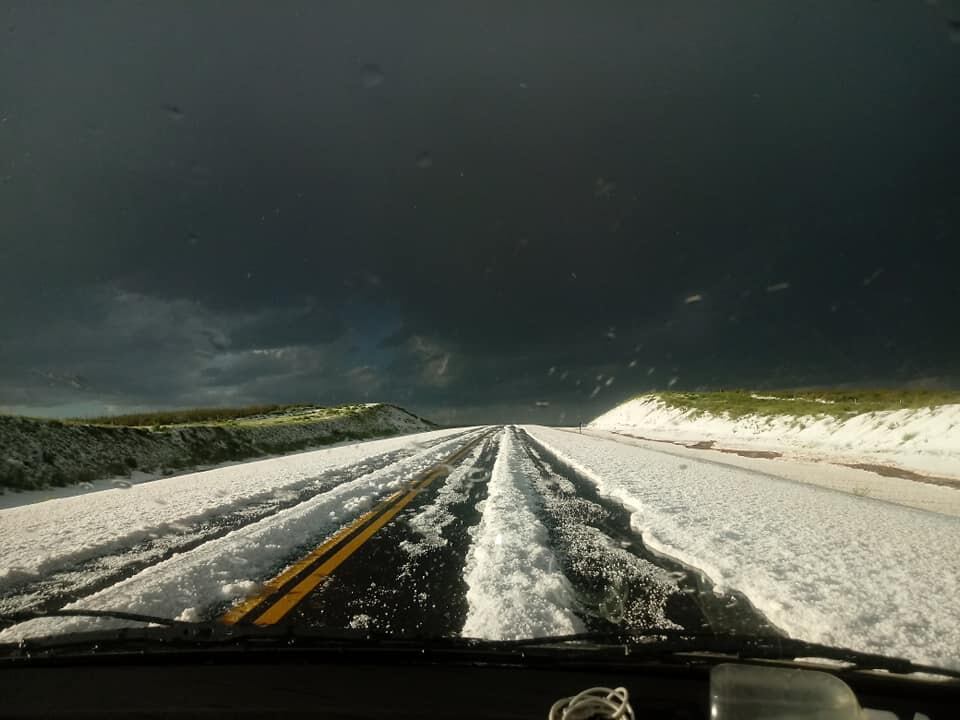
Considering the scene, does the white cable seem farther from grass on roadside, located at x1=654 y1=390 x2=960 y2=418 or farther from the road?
grass on roadside, located at x1=654 y1=390 x2=960 y2=418

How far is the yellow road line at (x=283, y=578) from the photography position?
402cm

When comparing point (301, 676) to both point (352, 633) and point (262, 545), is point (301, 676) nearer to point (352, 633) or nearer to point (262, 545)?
point (352, 633)

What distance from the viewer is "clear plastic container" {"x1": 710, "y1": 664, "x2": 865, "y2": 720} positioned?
65.6 inches

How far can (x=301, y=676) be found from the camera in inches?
98.2

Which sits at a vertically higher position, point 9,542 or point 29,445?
point 29,445

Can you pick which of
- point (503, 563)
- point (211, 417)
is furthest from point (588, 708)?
point (211, 417)

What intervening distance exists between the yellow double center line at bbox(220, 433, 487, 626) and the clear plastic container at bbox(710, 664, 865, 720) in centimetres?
318

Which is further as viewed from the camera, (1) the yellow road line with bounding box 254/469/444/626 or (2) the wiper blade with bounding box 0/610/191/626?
(1) the yellow road line with bounding box 254/469/444/626

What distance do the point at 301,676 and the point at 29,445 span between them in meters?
17.4

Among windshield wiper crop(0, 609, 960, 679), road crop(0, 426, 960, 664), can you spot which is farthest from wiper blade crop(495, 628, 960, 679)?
road crop(0, 426, 960, 664)

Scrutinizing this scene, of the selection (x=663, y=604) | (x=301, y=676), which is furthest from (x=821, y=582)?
(x=301, y=676)

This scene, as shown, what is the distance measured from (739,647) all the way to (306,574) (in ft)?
13.2

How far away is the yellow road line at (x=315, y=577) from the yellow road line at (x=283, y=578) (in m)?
0.16

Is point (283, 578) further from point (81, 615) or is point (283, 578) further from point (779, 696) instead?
point (779, 696)
